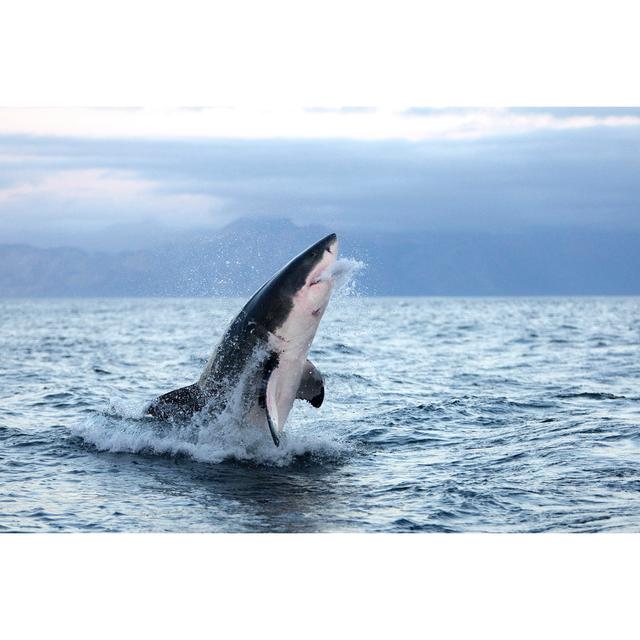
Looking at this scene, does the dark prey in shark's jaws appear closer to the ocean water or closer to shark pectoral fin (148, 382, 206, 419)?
shark pectoral fin (148, 382, 206, 419)

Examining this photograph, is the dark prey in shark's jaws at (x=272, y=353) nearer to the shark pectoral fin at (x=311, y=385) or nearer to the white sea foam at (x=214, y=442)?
the shark pectoral fin at (x=311, y=385)

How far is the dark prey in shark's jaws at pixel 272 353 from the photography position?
481 inches

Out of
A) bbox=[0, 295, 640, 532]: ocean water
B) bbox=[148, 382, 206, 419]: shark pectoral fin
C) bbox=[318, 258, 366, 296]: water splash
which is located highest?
bbox=[318, 258, 366, 296]: water splash

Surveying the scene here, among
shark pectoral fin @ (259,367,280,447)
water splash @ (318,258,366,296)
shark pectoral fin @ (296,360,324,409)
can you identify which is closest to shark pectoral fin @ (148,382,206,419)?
shark pectoral fin @ (259,367,280,447)

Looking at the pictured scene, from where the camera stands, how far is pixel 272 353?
12766 millimetres

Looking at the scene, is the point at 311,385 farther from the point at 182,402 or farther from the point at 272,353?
the point at 182,402

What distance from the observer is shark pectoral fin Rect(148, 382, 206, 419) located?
13500 millimetres

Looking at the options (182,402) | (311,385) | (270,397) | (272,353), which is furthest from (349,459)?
(182,402)

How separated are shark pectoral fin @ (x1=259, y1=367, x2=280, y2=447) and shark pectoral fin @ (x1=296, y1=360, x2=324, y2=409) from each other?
62cm

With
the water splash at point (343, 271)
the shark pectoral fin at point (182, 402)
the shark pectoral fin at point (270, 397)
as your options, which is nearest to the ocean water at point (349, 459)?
the shark pectoral fin at point (182, 402)

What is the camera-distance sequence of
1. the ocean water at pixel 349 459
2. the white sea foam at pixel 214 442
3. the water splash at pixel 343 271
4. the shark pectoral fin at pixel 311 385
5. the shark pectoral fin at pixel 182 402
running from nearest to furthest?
the ocean water at pixel 349 459, the water splash at pixel 343 271, the white sea foam at pixel 214 442, the shark pectoral fin at pixel 311 385, the shark pectoral fin at pixel 182 402
